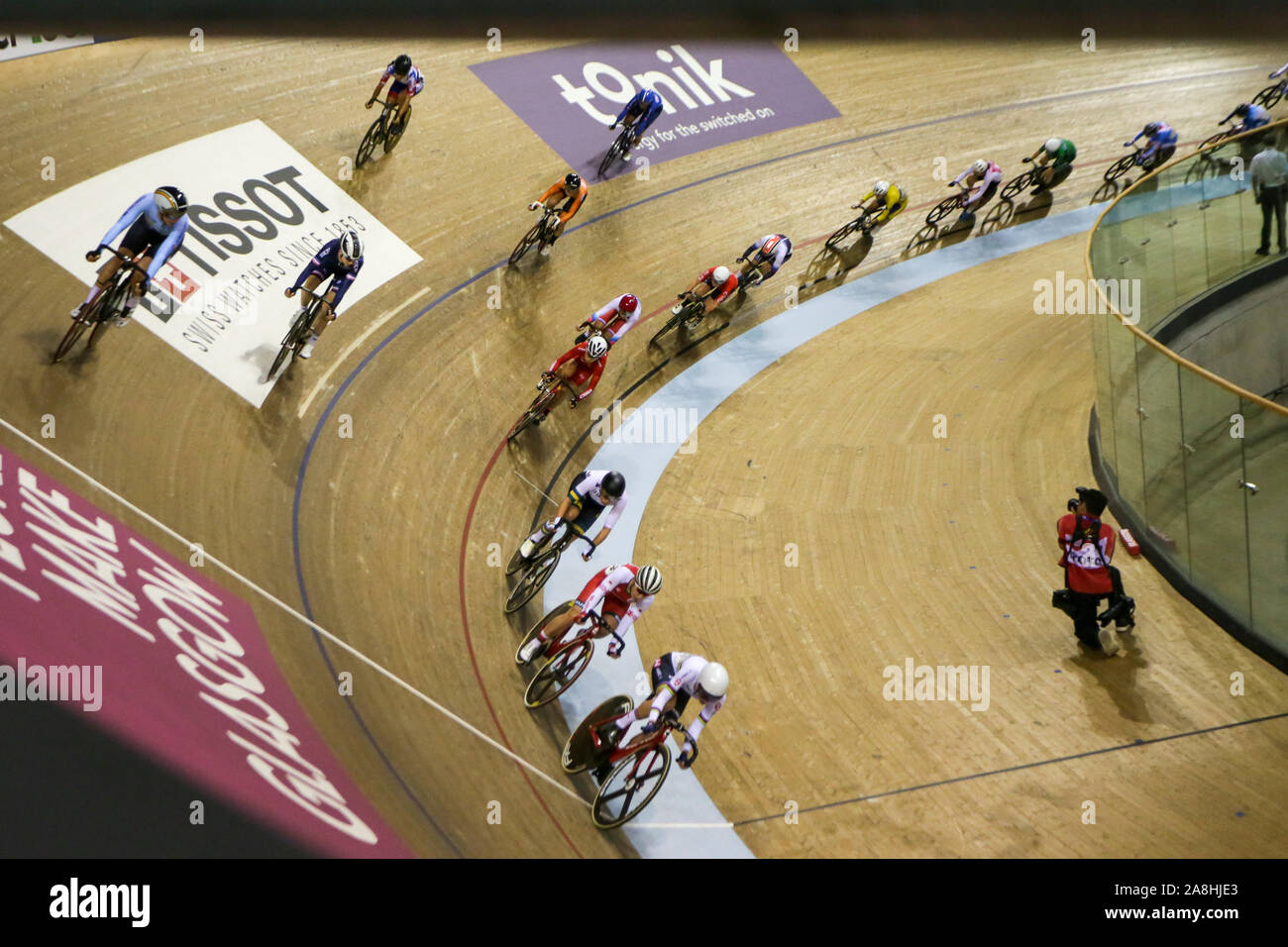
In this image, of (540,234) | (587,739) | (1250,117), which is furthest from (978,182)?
(587,739)

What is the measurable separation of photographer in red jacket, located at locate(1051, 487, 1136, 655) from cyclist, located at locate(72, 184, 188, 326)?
5.79 m

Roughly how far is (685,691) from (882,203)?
706cm

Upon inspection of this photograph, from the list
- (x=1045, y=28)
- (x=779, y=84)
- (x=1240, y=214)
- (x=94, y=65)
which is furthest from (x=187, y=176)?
(x=1045, y=28)

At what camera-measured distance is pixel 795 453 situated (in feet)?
28.0

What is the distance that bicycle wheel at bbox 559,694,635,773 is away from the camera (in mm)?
5898

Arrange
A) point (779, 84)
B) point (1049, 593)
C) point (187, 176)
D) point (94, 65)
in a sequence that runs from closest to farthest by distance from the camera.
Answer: point (1049, 593), point (187, 176), point (94, 65), point (779, 84)

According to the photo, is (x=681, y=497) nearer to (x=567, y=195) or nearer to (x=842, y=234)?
(x=567, y=195)

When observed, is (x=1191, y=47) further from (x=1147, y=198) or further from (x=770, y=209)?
(x=1147, y=198)

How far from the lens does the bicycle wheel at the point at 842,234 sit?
11180mm

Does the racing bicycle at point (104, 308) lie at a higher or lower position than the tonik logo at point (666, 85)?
lower

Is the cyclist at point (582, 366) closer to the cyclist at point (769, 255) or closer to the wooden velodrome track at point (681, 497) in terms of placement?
the wooden velodrome track at point (681, 497)

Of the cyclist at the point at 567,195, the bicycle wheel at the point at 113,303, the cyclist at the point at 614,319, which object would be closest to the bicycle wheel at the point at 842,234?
the cyclist at the point at 567,195

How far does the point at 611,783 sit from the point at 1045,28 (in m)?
13.4
